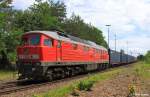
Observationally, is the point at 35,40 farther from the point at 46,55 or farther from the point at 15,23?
the point at 15,23

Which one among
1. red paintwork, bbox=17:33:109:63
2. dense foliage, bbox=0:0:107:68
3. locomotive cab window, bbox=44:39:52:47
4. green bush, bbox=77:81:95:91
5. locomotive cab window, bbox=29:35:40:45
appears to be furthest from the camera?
dense foliage, bbox=0:0:107:68

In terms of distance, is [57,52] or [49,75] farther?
[57,52]

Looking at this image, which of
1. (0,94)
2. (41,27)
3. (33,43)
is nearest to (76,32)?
(41,27)

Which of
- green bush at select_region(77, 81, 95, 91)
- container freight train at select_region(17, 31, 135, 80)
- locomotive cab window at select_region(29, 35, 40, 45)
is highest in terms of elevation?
locomotive cab window at select_region(29, 35, 40, 45)

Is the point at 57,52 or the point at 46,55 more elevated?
the point at 57,52

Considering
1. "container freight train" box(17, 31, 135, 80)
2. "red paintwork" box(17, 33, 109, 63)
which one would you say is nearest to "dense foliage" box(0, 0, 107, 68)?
"red paintwork" box(17, 33, 109, 63)

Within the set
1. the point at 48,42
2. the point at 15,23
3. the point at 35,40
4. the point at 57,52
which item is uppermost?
the point at 15,23

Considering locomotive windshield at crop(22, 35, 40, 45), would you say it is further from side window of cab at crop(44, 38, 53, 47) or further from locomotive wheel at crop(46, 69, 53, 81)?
locomotive wheel at crop(46, 69, 53, 81)

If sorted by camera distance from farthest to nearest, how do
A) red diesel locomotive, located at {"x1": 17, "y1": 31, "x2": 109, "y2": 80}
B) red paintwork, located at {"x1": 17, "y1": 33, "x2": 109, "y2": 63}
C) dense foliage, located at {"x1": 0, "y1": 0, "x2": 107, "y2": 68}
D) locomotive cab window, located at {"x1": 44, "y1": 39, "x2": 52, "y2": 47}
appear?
dense foliage, located at {"x1": 0, "y1": 0, "x2": 107, "y2": 68} < locomotive cab window, located at {"x1": 44, "y1": 39, "x2": 52, "y2": 47} < red paintwork, located at {"x1": 17, "y1": 33, "x2": 109, "y2": 63} < red diesel locomotive, located at {"x1": 17, "y1": 31, "x2": 109, "y2": 80}

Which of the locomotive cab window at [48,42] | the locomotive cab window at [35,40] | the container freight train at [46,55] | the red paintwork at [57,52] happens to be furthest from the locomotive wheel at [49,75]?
the locomotive cab window at [35,40]

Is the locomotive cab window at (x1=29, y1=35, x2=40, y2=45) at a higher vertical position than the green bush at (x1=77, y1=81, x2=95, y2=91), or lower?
higher

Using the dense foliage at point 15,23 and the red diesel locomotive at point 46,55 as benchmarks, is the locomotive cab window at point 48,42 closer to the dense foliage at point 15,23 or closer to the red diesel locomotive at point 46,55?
the red diesel locomotive at point 46,55

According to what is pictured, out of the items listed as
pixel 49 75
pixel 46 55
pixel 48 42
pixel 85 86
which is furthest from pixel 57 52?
pixel 85 86

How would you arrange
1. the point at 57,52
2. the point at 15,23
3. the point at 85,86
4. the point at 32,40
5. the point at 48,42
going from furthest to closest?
the point at 15,23 → the point at 57,52 → the point at 48,42 → the point at 32,40 → the point at 85,86
